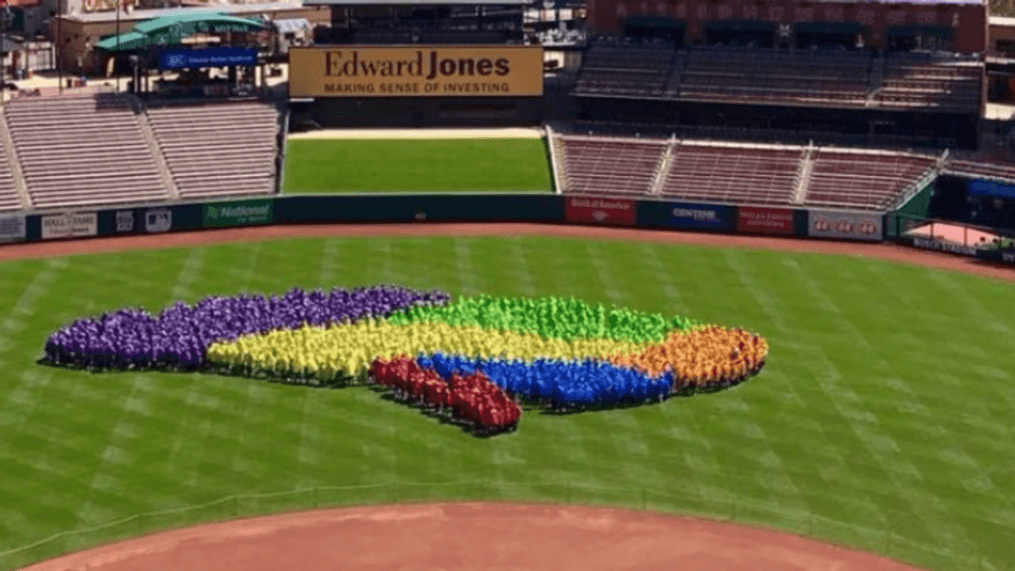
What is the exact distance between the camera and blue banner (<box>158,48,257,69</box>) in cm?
10244

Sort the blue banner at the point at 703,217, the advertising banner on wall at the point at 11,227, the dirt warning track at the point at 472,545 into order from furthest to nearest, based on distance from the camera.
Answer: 1. the blue banner at the point at 703,217
2. the advertising banner on wall at the point at 11,227
3. the dirt warning track at the point at 472,545

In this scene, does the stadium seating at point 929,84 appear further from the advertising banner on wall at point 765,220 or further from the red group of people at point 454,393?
the red group of people at point 454,393

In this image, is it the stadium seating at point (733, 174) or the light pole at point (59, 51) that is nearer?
the stadium seating at point (733, 174)

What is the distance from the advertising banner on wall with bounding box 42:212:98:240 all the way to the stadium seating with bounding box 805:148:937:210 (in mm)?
37920

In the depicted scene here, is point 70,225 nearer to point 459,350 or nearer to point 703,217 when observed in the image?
point 459,350

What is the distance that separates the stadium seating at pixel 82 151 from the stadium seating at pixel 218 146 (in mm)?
1475

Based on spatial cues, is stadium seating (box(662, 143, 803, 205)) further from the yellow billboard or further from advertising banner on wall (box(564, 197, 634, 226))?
the yellow billboard

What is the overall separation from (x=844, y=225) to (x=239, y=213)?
31956 millimetres

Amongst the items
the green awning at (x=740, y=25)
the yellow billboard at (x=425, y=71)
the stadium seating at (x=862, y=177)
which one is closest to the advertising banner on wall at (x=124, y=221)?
the yellow billboard at (x=425, y=71)

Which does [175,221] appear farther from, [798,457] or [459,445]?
[798,457]

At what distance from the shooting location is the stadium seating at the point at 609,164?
3819 inches

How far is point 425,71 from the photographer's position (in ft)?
346

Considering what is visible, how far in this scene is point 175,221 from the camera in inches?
3600

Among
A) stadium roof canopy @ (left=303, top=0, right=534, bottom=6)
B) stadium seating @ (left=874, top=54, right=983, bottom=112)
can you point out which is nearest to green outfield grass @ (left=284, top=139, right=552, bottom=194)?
stadium roof canopy @ (left=303, top=0, right=534, bottom=6)
